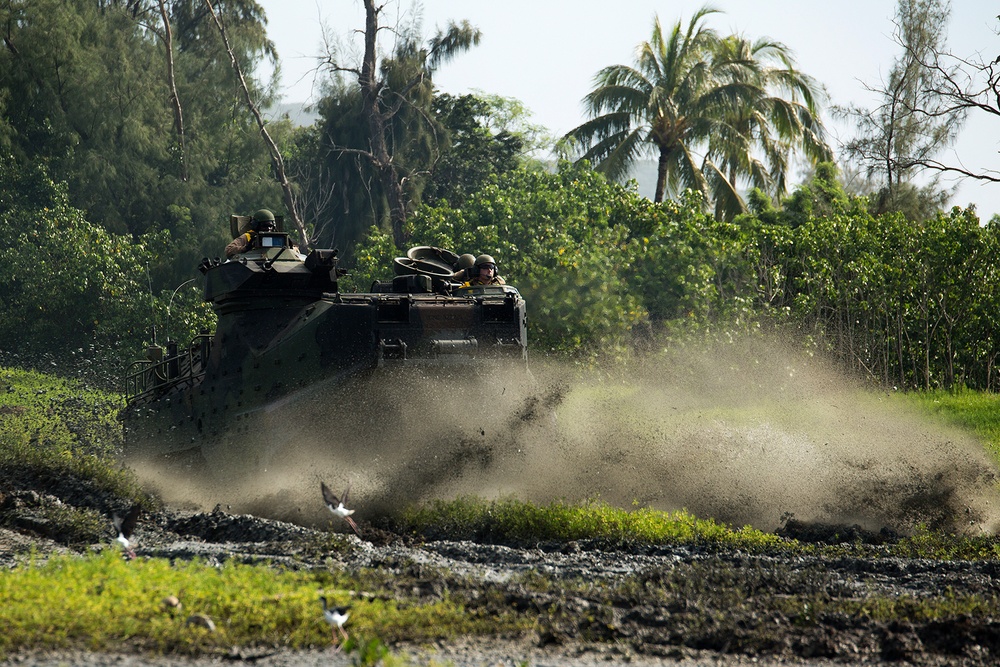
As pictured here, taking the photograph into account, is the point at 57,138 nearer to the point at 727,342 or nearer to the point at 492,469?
the point at 727,342

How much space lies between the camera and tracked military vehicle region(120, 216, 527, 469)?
12156 millimetres

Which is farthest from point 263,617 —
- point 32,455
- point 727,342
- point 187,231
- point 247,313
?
point 187,231

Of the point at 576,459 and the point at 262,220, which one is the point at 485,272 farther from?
the point at 262,220

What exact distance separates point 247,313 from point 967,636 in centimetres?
865

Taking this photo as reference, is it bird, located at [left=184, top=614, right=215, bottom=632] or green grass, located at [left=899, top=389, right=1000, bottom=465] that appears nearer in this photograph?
bird, located at [left=184, top=614, right=215, bottom=632]

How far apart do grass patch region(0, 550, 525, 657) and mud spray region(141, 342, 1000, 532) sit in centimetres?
391

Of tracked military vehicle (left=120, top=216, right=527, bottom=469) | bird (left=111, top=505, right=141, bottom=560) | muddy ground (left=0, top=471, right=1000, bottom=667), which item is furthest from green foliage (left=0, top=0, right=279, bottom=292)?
bird (left=111, top=505, right=141, bottom=560)

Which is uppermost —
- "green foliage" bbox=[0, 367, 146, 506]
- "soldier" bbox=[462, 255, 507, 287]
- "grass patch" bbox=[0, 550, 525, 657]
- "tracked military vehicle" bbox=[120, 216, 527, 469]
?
"soldier" bbox=[462, 255, 507, 287]

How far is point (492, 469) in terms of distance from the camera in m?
12.5

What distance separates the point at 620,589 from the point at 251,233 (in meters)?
7.75

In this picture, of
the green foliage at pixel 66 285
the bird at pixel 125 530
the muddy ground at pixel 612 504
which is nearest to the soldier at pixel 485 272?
the muddy ground at pixel 612 504

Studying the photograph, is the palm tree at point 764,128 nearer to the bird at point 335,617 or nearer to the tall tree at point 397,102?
the tall tree at point 397,102

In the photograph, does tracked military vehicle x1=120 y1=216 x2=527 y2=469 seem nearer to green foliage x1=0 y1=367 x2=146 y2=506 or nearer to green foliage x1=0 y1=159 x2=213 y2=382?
green foliage x1=0 y1=367 x2=146 y2=506

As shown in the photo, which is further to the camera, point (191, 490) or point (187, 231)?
point (187, 231)
